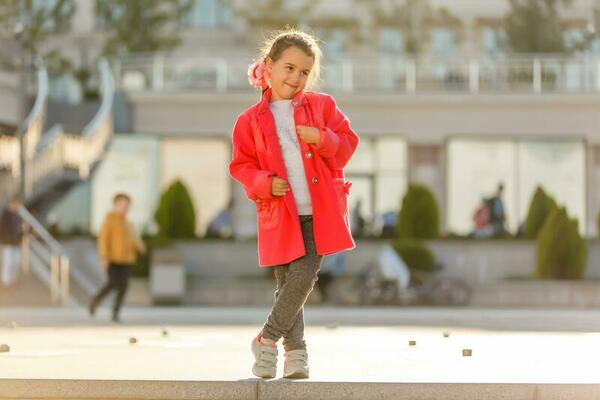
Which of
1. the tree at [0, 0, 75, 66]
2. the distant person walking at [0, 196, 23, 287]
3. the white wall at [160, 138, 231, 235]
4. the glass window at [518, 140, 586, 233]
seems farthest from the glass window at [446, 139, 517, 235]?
the distant person walking at [0, 196, 23, 287]

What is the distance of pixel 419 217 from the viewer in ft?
96.3

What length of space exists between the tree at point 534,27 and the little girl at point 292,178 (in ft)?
127

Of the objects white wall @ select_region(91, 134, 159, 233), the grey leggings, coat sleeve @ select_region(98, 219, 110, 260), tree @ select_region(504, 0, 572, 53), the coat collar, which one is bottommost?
the grey leggings

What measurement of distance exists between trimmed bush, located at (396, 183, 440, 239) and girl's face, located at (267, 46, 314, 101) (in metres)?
21.3

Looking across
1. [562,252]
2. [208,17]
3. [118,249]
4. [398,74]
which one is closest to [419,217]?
[562,252]

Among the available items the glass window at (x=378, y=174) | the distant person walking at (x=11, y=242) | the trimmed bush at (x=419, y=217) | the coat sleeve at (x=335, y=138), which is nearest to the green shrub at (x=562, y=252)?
the trimmed bush at (x=419, y=217)

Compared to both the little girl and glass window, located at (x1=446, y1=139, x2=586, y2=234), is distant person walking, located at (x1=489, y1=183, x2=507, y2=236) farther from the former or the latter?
the little girl

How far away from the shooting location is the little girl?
7949 mm

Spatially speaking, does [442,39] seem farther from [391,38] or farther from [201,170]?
[201,170]

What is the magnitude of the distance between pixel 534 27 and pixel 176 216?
20254mm

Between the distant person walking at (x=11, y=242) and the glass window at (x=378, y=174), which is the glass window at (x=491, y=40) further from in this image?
the distant person walking at (x=11, y=242)

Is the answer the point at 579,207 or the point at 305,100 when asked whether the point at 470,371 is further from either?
the point at 579,207

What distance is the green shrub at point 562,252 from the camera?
27219 mm

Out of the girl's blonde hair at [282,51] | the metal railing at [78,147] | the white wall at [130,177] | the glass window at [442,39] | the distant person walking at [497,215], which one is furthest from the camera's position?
the glass window at [442,39]
